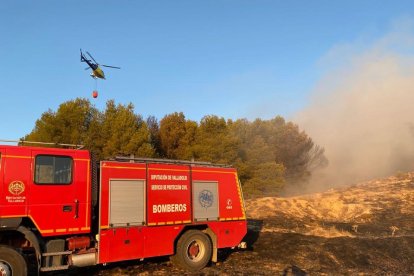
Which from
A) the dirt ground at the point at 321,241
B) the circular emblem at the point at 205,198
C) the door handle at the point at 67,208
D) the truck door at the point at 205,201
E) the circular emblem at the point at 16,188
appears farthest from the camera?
the circular emblem at the point at 205,198

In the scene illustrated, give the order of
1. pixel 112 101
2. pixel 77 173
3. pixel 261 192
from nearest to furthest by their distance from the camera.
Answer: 1. pixel 77 173
2. pixel 112 101
3. pixel 261 192

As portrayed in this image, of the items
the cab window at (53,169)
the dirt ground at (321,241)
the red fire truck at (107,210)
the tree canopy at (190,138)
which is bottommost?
the dirt ground at (321,241)

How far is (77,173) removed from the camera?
9.88 metres

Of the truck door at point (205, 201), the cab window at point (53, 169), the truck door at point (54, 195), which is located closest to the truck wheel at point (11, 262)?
the truck door at point (54, 195)

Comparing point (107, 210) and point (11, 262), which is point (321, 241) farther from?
point (11, 262)

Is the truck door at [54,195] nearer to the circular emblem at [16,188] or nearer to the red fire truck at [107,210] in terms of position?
the red fire truck at [107,210]

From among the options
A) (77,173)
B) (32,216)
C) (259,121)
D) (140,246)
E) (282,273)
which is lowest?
(282,273)

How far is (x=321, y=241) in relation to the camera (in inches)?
642

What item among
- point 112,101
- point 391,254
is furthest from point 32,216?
point 112,101

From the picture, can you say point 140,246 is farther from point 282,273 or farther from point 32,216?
point 282,273

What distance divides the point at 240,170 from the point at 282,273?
26.5 metres

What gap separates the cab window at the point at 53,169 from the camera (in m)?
9.40

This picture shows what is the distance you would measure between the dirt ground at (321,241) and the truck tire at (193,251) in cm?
28

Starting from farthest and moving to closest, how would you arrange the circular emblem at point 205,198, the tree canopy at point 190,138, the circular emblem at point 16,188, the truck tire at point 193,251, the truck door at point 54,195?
the tree canopy at point 190,138 → the circular emblem at point 205,198 → the truck tire at point 193,251 → the truck door at point 54,195 → the circular emblem at point 16,188
